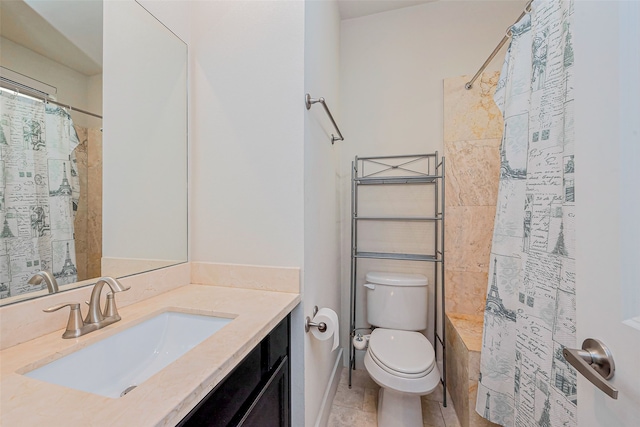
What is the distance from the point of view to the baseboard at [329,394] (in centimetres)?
126

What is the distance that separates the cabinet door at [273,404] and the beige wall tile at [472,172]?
4.74ft

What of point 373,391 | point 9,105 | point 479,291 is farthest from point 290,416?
A: point 479,291

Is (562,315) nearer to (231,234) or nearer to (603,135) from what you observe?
(603,135)

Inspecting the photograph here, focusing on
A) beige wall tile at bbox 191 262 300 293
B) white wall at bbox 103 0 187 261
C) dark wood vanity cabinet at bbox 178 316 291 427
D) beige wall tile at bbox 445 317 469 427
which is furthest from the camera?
beige wall tile at bbox 445 317 469 427

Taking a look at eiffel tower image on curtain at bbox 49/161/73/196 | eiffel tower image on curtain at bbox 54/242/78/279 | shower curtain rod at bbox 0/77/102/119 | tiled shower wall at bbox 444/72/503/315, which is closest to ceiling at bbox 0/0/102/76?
shower curtain rod at bbox 0/77/102/119

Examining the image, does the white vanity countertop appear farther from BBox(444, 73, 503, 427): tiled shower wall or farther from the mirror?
BBox(444, 73, 503, 427): tiled shower wall

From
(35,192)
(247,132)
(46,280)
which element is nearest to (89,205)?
(35,192)

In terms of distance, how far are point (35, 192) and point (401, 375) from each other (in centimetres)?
154

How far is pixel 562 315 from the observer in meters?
0.77

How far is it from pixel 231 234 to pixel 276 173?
331 mm

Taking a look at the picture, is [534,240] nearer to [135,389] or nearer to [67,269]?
[135,389]

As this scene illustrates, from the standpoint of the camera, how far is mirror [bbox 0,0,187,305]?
25.6 inches

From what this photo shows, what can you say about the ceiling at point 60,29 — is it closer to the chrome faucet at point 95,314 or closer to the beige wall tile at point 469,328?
the chrome faucet at point 95,314

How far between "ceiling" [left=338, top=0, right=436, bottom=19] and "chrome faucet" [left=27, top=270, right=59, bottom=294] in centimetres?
216
